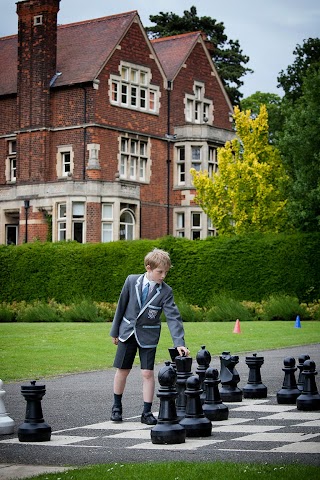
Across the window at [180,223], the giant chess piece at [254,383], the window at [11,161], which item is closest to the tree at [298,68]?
the window at [180,223]

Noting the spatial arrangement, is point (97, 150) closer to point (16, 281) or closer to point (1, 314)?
point (16, 281)

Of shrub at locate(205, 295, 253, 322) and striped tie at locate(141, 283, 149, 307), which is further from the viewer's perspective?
shrub at locate(205, 295, 253, 322)

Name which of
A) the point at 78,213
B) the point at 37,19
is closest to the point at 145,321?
the point at 78,213

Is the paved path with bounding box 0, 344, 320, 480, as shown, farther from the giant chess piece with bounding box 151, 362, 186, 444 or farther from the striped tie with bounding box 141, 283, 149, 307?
the striped tie with bounding box 141, 283, 149, 307

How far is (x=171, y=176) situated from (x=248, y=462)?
46.8 meters

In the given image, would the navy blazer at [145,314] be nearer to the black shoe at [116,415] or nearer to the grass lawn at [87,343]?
the black shoe at [116,415]

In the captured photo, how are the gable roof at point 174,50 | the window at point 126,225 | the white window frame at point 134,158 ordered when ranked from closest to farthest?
the window at point 126,225, the white window frame at point 134,158, the gable roof at point 174,50

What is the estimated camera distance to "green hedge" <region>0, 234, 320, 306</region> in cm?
3709

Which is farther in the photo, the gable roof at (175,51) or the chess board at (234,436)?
the gable roof at (175,51)

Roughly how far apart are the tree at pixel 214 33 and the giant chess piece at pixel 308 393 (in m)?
66.3

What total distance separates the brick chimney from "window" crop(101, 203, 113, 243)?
206 inches

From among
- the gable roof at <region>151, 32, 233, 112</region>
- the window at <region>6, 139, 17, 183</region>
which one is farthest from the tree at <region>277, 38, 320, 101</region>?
the window at <region>6, 139, 17, 183</region>

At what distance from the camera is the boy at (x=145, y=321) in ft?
34.1

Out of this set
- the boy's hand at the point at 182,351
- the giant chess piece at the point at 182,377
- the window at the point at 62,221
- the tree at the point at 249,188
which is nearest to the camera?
the giant chess piece at the point at 182,377
